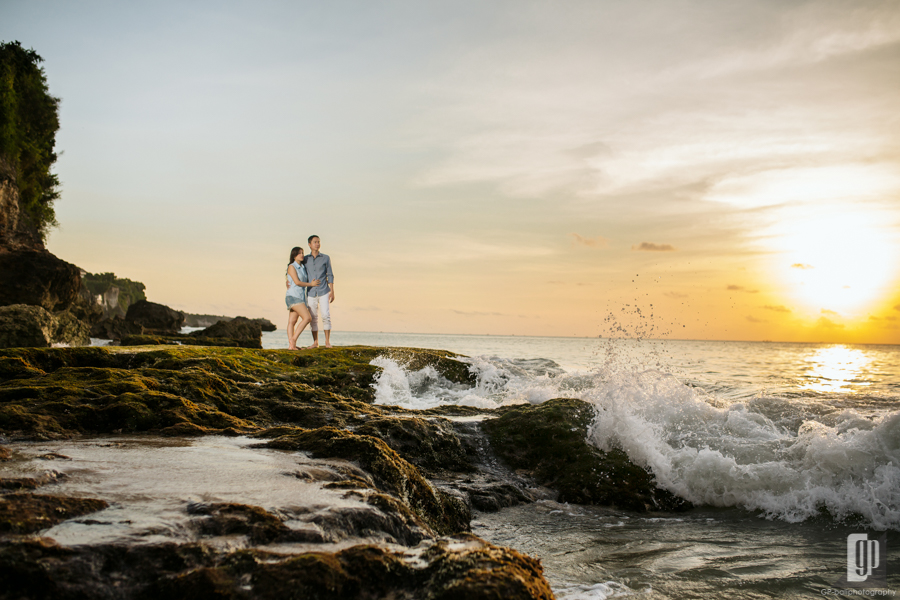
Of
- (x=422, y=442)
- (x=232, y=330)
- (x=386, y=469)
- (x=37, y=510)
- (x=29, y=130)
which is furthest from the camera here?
(x=29, y=130)

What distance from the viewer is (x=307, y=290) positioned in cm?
1498

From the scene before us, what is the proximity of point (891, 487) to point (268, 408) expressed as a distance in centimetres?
840

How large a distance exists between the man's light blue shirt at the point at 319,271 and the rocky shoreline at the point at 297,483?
3888 millimetres

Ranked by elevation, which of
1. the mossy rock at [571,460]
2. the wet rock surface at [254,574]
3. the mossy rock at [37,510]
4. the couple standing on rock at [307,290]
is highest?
the couple standing on rock at [307,290]

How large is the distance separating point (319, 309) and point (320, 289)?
2.01 feet

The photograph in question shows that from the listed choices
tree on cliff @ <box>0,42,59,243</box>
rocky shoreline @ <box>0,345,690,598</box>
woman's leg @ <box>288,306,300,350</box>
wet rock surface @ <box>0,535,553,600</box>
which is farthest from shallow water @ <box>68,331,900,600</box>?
tree on cliff @ <box>0,42,59,243</box>

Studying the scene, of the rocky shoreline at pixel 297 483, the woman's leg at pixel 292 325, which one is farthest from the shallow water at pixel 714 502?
the woman's leg at pixel 292 325

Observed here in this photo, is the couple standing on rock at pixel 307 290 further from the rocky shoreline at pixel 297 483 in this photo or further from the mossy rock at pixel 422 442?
the mossy rock at pixel 422 442

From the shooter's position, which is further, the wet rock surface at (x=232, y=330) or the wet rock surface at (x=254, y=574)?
the wet rock surface at (x=232, y=330)

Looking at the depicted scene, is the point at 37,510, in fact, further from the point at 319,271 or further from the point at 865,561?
the point at 319,271

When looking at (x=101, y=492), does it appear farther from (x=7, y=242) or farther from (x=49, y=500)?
(x=7, y=242)

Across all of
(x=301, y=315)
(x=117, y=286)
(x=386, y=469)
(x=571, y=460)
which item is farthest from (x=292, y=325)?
(x=117, y=286)

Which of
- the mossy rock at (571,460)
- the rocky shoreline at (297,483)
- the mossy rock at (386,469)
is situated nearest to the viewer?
the rocky shoreline at (297,483)

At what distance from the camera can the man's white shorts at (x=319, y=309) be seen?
15.1 metres
